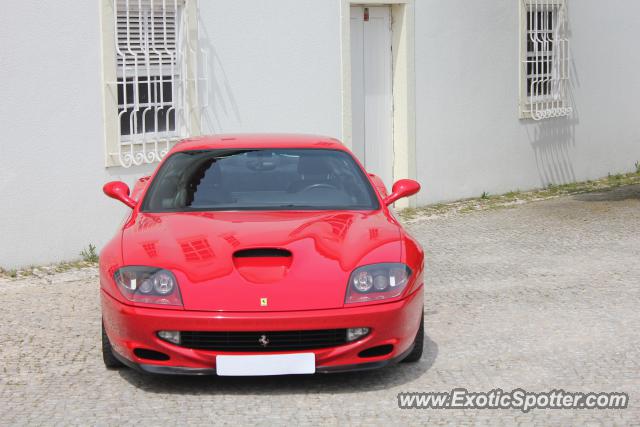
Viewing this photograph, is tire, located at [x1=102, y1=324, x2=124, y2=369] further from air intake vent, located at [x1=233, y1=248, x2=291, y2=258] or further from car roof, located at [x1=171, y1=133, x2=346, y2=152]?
car roof, located at [x1=171, y1=133, x2=346, y2=152]

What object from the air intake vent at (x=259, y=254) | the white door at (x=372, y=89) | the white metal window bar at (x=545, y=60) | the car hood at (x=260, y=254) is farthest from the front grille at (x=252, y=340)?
the white metal window bar at (x=545, y=60)

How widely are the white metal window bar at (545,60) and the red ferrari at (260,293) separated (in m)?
9.62

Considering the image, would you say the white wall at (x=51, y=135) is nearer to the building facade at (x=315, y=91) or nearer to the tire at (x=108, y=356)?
the building facade at (x=315, y=91)

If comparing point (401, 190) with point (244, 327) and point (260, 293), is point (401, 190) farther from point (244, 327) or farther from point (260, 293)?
point (244, 327)

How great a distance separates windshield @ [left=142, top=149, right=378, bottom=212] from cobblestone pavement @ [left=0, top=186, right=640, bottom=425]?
3.44ft

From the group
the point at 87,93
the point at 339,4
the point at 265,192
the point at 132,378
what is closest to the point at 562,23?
the point at 339,4

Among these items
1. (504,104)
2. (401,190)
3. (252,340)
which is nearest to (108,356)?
(252,340)

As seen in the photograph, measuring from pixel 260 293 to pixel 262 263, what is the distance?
0.84 ft

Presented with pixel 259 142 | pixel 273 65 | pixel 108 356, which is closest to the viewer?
pixel 108 356

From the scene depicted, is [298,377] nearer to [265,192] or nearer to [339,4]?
[265,192]

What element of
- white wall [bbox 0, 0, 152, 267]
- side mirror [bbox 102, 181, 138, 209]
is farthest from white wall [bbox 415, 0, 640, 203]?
side mirror [bbox 102, 181, 138, 209]

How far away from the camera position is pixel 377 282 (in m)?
6.44

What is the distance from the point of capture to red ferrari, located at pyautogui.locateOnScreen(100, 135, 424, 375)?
6.21 metres

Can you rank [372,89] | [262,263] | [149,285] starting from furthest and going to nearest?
[372,89], [262,263], [149,285]
